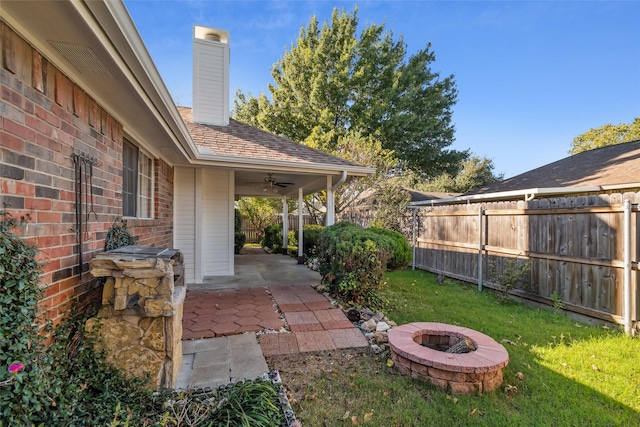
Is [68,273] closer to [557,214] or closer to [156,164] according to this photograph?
[156,164]

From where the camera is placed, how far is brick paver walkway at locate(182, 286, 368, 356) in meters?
3.57

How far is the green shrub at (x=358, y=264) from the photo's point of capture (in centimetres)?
489

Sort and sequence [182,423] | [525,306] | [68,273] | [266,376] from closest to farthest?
[182,423]
[68,273]
[266,376]
[525,306]

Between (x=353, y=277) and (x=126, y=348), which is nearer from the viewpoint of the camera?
(x=126, y=348)

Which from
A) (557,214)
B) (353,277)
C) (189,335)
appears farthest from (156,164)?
(557,214)

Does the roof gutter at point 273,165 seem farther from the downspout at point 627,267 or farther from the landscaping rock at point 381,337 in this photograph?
the downspout at point 627,267

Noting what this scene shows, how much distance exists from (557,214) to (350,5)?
52.1 ft

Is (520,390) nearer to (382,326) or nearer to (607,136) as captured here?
(382,326)

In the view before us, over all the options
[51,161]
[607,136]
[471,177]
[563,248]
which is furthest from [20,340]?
[607,136]

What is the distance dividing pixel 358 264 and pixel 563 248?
338cm

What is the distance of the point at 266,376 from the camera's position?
9.07 ft

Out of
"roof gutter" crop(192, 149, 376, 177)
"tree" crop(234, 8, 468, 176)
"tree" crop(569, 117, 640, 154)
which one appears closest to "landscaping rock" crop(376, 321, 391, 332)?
"roof gutter" crop(192, 149, 376, 177)

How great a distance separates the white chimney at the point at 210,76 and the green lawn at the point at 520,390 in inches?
254

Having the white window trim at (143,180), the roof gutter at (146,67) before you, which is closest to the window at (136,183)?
the white window trim at (143,180)
